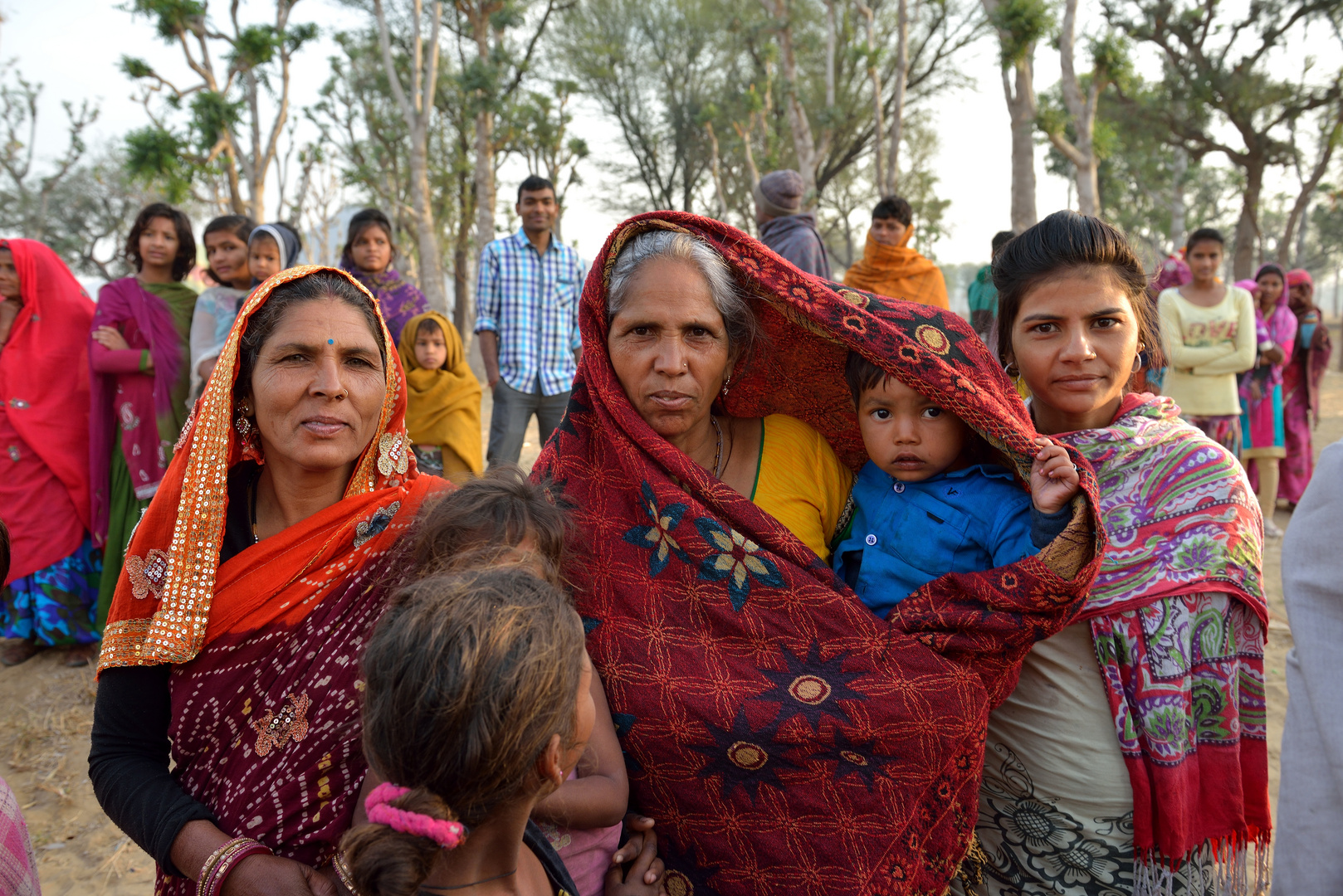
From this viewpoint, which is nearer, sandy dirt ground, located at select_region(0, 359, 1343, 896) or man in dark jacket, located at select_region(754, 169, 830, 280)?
sandy dirt ground, located at select_region(0, 359, 1343, 896)

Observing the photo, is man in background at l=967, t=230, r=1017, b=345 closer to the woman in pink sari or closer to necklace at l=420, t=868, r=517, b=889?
the woman in pink sari

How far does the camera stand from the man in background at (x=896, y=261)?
6566 millimetres

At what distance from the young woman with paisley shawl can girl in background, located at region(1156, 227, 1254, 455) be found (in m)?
5.22

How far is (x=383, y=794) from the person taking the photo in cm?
114

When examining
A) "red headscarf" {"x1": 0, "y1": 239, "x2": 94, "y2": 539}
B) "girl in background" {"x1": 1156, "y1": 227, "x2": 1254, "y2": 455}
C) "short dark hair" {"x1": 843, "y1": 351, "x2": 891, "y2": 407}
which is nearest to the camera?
"short dark hair" {"x1": 843, "y1": 351, "x2": 891, "y2": 407}

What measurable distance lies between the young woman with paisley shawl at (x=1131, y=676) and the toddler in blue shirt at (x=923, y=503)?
282 millimetres

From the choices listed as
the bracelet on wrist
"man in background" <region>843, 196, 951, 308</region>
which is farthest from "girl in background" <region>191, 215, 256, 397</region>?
"man in background" <region>843, 196, 951, 308</region>

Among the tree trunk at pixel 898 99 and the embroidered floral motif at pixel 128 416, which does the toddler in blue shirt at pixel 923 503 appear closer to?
the embroidered floral motif at pixel 128 416

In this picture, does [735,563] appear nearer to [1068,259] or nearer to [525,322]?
[1068,259]

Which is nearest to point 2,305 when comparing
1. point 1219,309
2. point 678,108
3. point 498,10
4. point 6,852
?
point 6,852

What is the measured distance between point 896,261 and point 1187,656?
17.5 ft

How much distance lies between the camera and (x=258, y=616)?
70.2 inches

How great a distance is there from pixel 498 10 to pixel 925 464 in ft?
55.6

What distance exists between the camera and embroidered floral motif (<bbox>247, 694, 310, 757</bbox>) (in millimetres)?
1688
